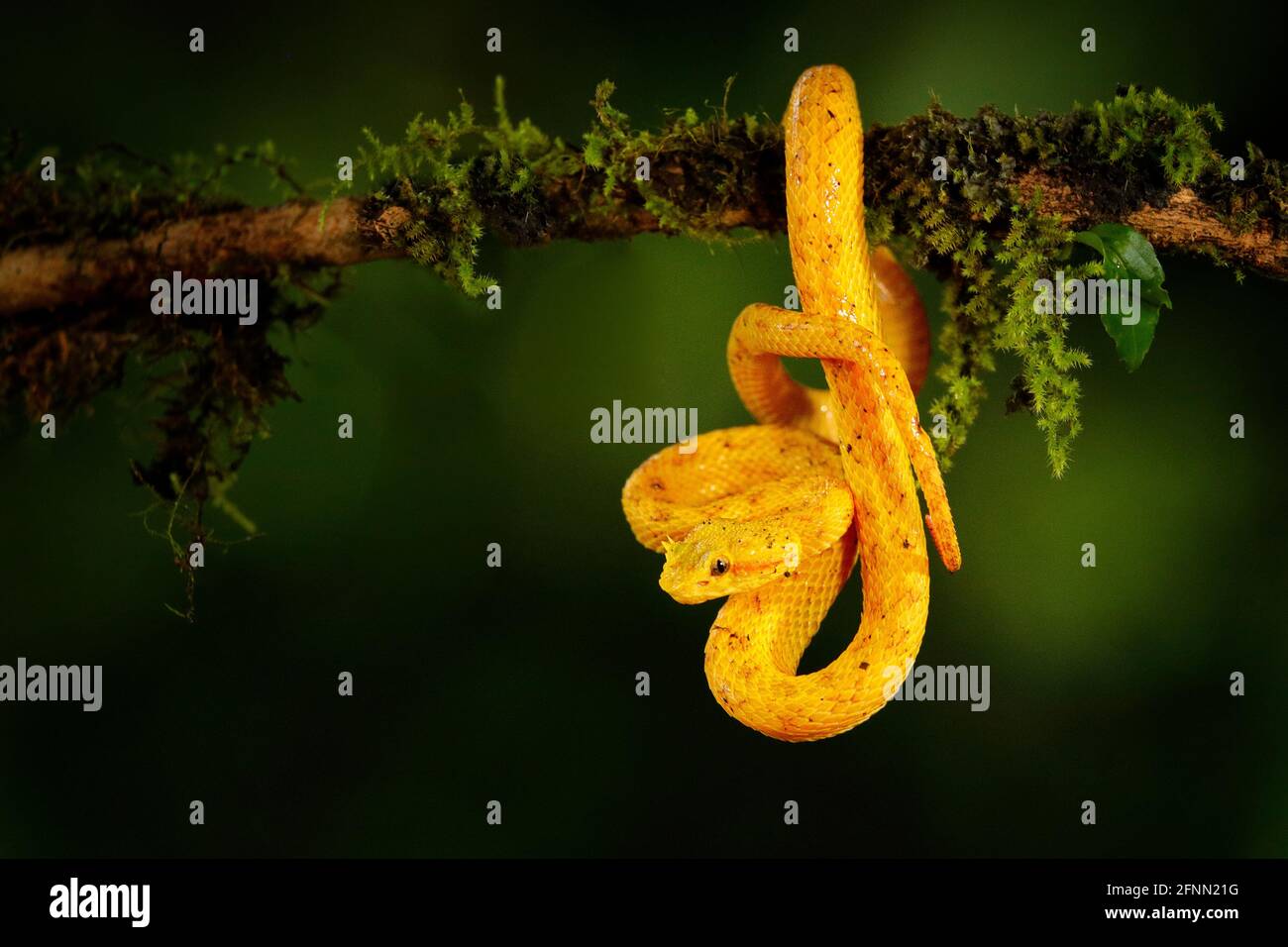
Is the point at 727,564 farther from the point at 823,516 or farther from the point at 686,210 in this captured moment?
the point at 686,210

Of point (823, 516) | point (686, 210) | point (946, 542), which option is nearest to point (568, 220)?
point (686, 210)

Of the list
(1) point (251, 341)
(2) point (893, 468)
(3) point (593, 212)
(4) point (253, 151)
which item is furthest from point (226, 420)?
(2) point (893, 468)

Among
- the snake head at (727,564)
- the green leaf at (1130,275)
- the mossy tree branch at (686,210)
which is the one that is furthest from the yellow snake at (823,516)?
the green leaf at (1130,275)

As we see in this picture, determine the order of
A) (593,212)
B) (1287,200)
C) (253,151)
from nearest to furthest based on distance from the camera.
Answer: (1287,200) → (593,212) → (253,151)

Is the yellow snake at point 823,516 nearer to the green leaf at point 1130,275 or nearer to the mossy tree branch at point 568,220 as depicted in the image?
the mossy tree branch at point 568,220

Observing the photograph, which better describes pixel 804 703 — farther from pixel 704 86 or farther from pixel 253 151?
pixel 704 86

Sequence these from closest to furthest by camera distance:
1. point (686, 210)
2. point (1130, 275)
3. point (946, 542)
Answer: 1. point (946, 542)
2. point (1130, 275)
3. point (686, 210)

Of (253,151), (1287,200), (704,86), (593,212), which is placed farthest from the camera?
(704,86)

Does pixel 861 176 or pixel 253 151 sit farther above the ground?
pixel 253 151
